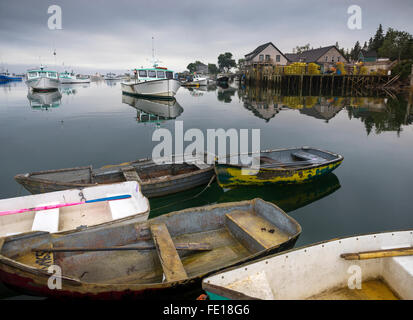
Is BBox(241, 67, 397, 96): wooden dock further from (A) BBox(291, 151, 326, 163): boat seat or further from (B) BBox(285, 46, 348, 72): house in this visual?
(A) BBox(291, 151, 326, 163): boat seat

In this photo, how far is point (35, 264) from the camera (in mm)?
4836

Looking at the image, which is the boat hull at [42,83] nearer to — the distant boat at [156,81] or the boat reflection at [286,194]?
the distant boat at [156,81]

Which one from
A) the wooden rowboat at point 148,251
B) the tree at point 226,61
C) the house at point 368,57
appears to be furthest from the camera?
the tree at point 226,61

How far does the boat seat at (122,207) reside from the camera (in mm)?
6863

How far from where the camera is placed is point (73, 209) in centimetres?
722

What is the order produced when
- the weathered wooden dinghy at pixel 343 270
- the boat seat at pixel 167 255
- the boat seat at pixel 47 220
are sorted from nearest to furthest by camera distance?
the weathered wooden dinghy at pixel 343 270 < the boat seat at pixel 167 255 < the boat seat at pixel 47 220

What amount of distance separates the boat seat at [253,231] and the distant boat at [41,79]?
52786 mm

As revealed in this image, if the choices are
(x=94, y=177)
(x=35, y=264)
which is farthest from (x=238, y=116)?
(x=35, y=264)

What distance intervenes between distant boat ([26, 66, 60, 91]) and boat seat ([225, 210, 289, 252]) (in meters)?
52.8

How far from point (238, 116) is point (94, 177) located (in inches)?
812

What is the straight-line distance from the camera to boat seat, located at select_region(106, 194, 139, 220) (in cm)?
686

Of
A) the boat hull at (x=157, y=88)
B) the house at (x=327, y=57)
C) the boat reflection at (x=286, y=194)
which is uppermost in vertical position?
the house at (x=327, y=57)

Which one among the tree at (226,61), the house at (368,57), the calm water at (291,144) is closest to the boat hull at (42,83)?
the calm water at (291,144)

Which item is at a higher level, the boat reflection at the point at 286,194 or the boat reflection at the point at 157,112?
the boat reflection at the point at 157,112
